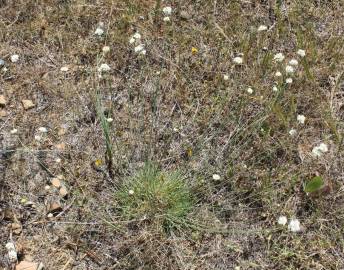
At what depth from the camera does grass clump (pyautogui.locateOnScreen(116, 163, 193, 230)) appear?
8.45 feet

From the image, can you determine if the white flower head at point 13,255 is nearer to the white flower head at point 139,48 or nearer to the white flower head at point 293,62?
the white flower head at point 139,48

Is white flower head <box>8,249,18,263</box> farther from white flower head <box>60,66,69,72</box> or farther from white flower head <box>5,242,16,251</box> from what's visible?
white flower head <box>60,66,69,72</box>

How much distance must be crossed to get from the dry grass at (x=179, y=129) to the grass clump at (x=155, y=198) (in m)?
0.04

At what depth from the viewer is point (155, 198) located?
261 cm

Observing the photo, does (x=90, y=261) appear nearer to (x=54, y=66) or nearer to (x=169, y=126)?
(x=169, y=126)

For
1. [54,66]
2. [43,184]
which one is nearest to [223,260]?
[43,184]

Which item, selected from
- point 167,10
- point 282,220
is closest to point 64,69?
point 167,10

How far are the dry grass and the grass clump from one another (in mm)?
36

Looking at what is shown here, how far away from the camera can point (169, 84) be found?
3090 mm

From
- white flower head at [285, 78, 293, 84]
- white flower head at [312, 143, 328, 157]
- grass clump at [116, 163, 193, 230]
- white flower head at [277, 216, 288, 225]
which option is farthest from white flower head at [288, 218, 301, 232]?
white flower head at [285, 78, 293, 84]

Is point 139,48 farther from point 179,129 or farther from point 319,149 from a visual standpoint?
point 319,149

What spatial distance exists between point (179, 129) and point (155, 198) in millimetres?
506

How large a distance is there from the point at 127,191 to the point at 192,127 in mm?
590

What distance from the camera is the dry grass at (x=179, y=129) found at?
2547 mm
